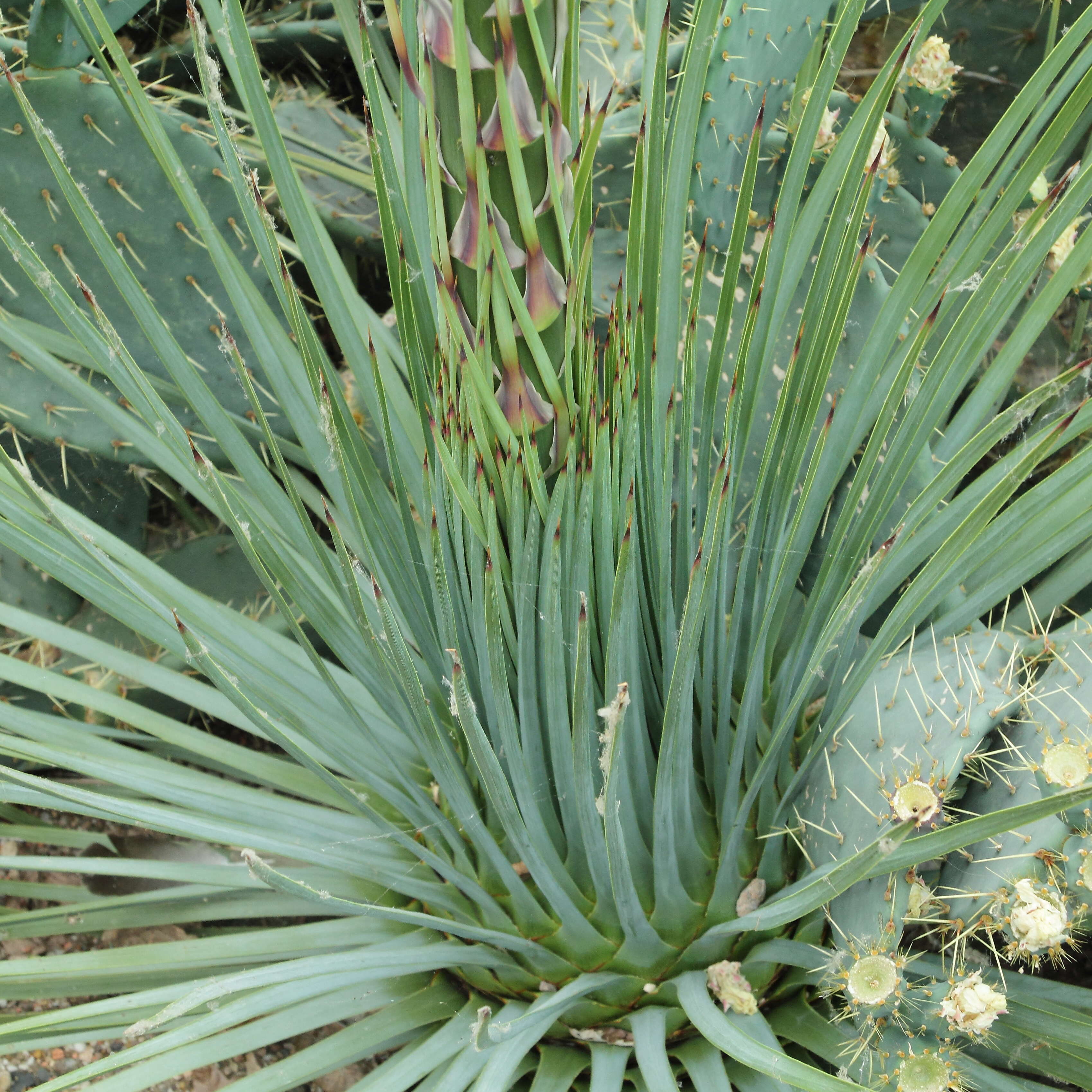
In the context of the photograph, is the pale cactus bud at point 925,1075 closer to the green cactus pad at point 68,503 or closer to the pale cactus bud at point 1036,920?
the pale cactus bud at point 1036,920

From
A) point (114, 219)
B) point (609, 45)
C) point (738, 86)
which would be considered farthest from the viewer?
point (609, 45)

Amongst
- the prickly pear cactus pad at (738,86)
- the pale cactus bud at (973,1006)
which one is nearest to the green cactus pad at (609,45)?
the prickly pear cactus pad at (738,86)

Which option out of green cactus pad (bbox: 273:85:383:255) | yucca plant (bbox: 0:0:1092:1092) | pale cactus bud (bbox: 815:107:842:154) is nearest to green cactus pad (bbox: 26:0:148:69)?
yucca plant (bbox: 0:0:1092:1092)

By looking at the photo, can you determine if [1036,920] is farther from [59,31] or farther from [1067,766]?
[59,31]

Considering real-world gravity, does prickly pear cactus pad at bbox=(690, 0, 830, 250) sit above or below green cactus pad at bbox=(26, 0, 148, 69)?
above

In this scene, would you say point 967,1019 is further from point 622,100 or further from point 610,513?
point 622,100

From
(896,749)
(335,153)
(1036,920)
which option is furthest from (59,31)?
(1036,920)

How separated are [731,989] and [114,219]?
0.93 metres

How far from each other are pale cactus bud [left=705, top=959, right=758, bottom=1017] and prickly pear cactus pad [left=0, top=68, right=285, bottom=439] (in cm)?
72

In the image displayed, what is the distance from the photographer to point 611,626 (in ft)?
2.06

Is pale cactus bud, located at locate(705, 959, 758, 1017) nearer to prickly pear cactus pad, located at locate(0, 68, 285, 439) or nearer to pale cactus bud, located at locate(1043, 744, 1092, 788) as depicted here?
pale cactus bud, located at locate(1043, 744, 1092, 788)

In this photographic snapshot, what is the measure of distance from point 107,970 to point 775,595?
63 centimetres

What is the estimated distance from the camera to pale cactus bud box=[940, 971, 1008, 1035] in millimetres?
582

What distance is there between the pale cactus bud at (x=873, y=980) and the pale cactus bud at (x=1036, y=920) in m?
0.08
